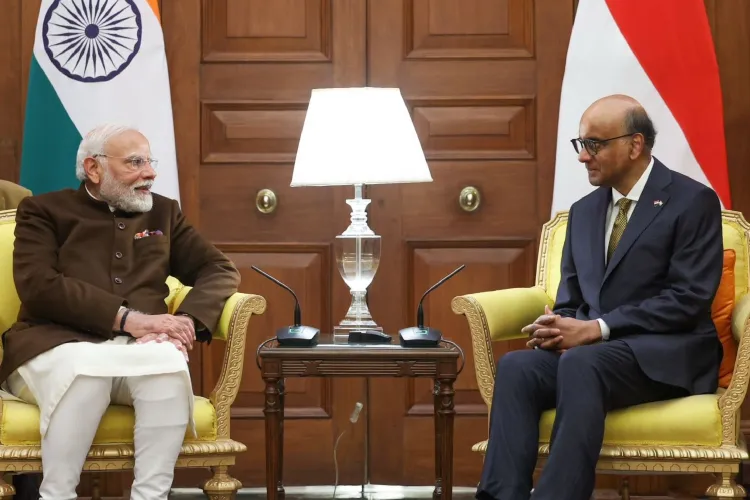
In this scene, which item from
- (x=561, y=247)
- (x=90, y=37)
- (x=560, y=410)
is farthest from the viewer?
(x=90, y=37)

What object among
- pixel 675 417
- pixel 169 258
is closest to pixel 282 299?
pixel 169 258

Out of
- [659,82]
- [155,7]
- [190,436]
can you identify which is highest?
[155,7]

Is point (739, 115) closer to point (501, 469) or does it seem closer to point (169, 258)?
point (501, 469)

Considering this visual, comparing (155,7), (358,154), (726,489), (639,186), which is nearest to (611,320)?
(639,186)

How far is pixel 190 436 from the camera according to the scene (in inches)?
118

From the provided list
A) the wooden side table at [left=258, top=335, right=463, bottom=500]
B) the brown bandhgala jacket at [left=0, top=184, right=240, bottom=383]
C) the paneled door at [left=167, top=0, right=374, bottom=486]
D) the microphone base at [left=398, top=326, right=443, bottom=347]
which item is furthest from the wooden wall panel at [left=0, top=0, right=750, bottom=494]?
the wooden side table at [left=258, top=335, right=463, bottom=500]

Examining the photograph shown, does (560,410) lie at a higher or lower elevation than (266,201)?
lower

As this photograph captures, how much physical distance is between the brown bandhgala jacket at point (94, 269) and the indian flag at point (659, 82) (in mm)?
1249

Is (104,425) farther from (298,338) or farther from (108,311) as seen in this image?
(298,338)

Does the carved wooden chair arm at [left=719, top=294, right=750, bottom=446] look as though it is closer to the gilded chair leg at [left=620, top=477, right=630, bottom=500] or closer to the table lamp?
the gilded chair leg at [left=620, top=477, right=630, bottom=500]

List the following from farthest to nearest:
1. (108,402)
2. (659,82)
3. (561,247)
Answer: (659,82), (561,247), (108,402)

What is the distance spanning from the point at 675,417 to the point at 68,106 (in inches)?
87.2

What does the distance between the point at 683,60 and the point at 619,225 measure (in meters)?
0.87

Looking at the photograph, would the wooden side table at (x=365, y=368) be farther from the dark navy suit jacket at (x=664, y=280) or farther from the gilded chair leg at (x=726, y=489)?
the gilded chair leg at (x=726, y=489)
